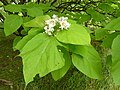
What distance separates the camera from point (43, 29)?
102cm

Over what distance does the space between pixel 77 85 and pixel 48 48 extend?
5.58ft

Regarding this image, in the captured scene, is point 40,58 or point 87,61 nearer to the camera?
point 40,58

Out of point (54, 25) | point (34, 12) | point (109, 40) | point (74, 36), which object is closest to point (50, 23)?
point (54, 25)

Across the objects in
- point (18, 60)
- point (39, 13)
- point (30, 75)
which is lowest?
point (18, 60)

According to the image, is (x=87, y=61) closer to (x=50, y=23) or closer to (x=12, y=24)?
(x=50, y=23)

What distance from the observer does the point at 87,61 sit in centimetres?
101

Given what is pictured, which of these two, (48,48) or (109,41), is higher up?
(48,48)

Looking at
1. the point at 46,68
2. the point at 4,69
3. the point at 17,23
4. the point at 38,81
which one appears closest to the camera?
the point at 46,68

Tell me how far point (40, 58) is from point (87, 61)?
0.22 metres

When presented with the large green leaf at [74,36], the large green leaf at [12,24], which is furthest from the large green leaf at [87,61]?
the large green leaf at [12,24]

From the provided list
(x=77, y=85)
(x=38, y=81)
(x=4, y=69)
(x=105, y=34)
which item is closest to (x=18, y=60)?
(x=4, y=69)

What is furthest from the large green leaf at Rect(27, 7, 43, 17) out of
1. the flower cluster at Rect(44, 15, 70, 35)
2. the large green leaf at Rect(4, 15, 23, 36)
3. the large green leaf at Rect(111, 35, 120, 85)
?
the large green leaf at Rect(111, 35, 120, 85)

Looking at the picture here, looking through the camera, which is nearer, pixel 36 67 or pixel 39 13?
pixel 36 67

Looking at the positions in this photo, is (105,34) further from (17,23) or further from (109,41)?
(17,23)
